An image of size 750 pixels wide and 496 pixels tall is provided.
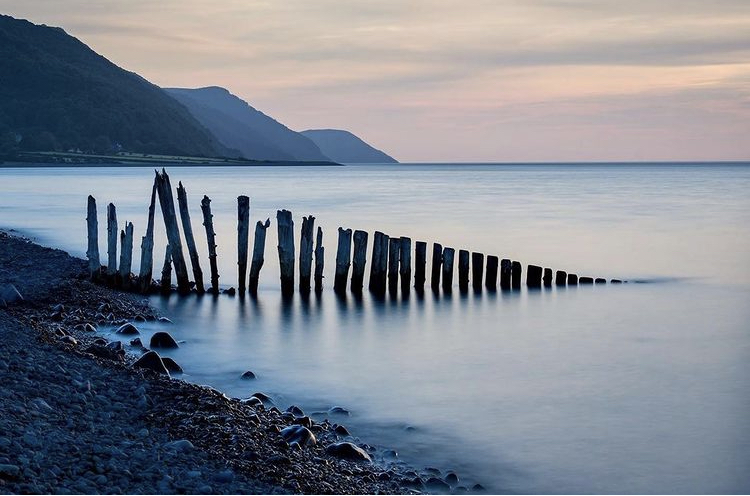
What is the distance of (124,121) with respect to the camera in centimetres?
17725

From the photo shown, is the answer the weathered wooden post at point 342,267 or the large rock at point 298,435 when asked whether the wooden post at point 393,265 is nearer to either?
the weathered wooden post at point 342,267

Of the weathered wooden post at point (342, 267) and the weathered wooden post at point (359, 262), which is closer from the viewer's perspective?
the weathered wooden post at point (359, 262)

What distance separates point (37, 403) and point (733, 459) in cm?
685

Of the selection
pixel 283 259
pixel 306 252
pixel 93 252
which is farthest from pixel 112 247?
pixel 306 252

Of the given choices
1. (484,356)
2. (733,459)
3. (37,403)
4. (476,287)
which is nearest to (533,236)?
(476,287)

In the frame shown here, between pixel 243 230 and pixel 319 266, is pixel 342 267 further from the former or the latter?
pixel 243 230

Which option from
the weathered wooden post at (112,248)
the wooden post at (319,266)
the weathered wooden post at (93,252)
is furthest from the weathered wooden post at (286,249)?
the weathered wooden post at (93,252)

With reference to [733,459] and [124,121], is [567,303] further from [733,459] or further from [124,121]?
[124,121]

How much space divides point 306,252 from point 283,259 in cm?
49

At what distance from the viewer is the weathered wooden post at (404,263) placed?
18.7 m

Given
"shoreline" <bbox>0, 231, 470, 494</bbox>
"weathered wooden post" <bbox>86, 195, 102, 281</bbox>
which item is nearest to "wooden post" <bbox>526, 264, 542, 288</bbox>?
"weathered wooden post" <bbox>86, 195, 102, 281</bbox>

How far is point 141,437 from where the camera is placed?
781 cm

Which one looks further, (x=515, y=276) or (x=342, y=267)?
(x=515, y=276)

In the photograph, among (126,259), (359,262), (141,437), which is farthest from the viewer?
(359,262)
